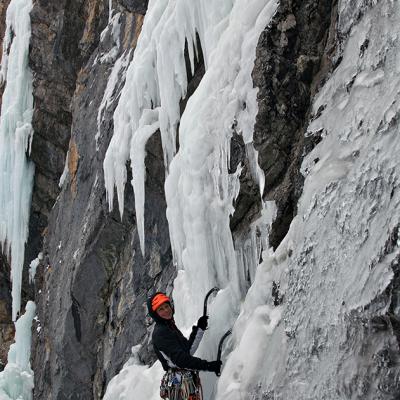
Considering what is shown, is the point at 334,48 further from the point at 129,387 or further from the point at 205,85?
the point at 129,387

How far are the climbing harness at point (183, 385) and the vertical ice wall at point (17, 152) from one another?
29.4 feet

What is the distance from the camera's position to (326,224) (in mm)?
3438

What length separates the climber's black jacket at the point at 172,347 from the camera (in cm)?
407

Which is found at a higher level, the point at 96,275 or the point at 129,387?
the point at 96,275

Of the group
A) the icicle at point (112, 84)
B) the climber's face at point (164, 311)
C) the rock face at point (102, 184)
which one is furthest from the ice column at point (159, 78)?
the climber's face at point (164, 311)

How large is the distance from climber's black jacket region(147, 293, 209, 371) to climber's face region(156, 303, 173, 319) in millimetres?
24

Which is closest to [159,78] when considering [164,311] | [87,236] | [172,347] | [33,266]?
[87,236]

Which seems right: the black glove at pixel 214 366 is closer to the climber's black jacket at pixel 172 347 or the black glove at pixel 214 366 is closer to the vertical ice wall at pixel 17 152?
the climber's black jacket at pixel 172 347

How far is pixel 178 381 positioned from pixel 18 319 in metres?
8.90

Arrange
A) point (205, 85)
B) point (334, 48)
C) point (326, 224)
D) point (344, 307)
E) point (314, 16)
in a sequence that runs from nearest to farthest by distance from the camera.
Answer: point (344, 307), point (326, 224), point (334, 48), point (314, 16), point (205, 85)

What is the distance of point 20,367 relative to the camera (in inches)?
458

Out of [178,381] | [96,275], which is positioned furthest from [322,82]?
[96,275]

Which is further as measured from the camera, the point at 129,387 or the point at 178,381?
the point at 129,387

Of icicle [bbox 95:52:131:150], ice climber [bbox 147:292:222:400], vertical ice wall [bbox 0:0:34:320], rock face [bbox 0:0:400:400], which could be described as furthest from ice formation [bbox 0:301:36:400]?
ice climber [bbox 147:292:222:400]
